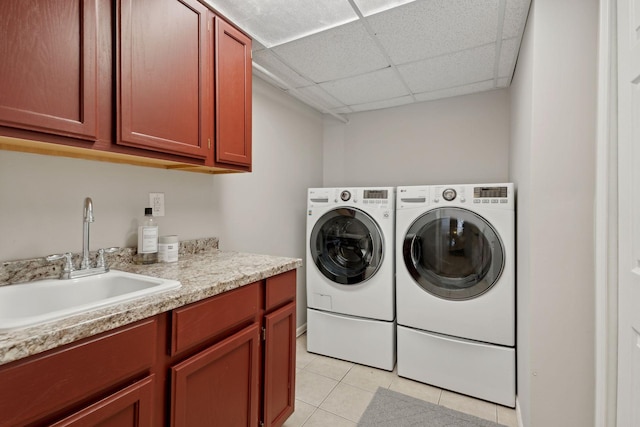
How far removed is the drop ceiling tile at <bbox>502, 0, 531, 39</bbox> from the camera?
4.87 ft

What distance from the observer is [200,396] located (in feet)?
3.65

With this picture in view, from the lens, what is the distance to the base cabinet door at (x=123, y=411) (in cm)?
78

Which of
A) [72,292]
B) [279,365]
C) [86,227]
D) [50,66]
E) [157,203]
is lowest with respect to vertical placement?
[279,365]

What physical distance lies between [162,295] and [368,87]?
7.21 ft

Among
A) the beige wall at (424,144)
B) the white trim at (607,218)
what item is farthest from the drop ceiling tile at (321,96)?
the white trim at (607,218)

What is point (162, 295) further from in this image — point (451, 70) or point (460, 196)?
point (451, 70)

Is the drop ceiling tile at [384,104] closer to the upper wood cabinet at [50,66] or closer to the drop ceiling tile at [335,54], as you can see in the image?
the drop ceiling tile at [335,54]

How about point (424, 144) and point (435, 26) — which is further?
point (424, 144)

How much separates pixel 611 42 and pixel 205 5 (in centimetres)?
176

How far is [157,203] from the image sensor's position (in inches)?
64.5

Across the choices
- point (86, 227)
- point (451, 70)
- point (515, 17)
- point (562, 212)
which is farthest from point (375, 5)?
point (86, 227)

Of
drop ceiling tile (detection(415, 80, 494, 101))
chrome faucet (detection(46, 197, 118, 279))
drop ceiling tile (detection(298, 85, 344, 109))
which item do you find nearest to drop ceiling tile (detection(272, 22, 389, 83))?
drop ceiling tile (detection(298, 85, 344, 109))

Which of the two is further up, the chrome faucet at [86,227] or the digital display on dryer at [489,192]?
the digital display on dryer at [489,192]

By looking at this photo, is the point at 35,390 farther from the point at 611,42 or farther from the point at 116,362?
the point at 611,42
